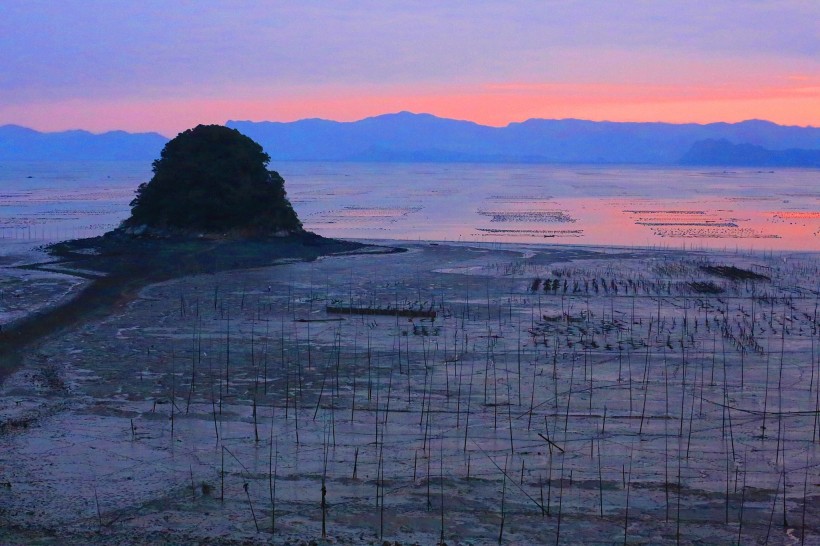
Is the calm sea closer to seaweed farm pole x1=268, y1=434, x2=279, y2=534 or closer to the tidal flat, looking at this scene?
the tidal flat

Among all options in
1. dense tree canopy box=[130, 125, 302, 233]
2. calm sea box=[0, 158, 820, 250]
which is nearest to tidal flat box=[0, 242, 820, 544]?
dense tree canopy box=[130, 125, 302, 233]

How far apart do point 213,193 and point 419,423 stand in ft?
88.9

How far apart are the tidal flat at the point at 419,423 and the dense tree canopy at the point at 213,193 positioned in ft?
48.8

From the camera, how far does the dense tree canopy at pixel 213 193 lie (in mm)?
37438

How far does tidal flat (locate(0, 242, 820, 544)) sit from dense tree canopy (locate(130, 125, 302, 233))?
14.9 meters

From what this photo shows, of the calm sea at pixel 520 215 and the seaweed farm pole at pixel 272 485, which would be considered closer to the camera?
the seaweed farm pole at pixel 272 485

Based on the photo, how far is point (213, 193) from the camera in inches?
1485

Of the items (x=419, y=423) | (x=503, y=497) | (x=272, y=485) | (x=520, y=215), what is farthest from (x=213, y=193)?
(x=503, y=497)

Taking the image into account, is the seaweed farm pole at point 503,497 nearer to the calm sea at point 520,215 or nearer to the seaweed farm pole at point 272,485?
the seaweed farm pole at point 272,485

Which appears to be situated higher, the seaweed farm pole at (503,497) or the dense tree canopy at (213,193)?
the dense tree canopy at (213,193)

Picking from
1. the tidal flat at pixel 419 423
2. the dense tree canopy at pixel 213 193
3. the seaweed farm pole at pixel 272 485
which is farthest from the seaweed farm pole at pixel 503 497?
the dense tree canopy at pixel 213 193

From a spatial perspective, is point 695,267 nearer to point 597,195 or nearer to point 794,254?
point 794,254

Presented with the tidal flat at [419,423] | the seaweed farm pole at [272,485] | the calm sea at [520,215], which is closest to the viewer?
the seaweed farm pole at [272,485]

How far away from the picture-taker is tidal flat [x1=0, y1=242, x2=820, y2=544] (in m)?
9.26
